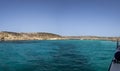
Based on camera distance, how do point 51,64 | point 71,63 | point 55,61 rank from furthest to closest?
point 55,61
point 71,63
point 51,64

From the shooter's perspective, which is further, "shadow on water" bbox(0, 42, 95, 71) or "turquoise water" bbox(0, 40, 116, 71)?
"turquoise water" bbox(0, 40, 116, 71)

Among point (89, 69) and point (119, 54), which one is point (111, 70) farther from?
point (89, 69)

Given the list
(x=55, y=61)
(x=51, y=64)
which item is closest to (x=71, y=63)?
(x=51, y=64)

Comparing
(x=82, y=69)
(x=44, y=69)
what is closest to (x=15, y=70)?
(x=44, y=69)

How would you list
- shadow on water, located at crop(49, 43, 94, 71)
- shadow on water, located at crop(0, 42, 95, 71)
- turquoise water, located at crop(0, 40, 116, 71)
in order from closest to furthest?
1. shadow on water, located at crop(0, 42, 95, 71)
2. shadow on water, located at crop(49, 43, 94, 71)
3. turquoise water, located at crop(0, 40, 116, 71)

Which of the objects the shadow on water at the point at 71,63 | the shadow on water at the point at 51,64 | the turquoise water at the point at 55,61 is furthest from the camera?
the turquoise water at the point at 55,61

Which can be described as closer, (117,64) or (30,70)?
(117,64)

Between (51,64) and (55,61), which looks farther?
(55,61)

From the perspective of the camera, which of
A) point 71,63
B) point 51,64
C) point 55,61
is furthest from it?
point 55,61

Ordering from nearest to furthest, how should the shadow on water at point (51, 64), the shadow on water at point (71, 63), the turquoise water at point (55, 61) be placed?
the shadow on water at point (51, 64), the shadow on water at point (71, 63), the turquoise water at point (55, 61)

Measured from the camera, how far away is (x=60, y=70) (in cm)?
4022

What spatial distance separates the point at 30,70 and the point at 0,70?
5.25m

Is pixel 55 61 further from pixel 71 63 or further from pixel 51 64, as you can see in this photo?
pixel 51 64

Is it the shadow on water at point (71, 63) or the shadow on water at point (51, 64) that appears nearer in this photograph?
the shadow on water at point (51, 64)
